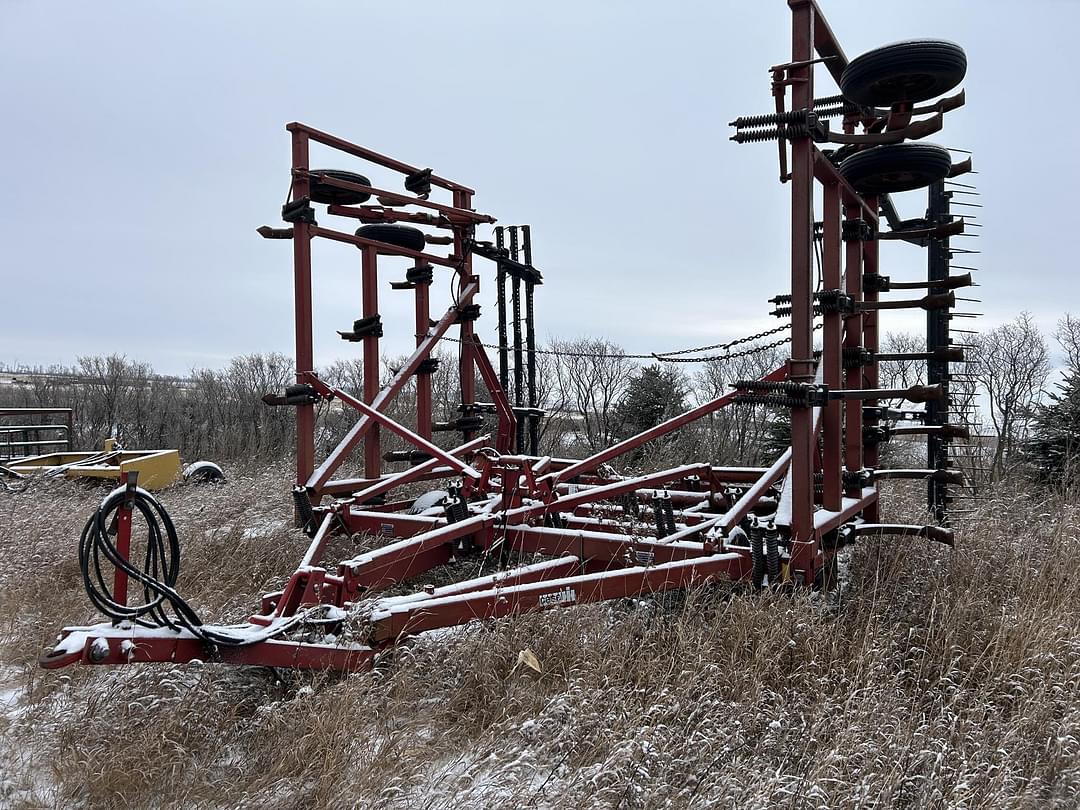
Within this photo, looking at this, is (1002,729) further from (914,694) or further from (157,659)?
(157,659)

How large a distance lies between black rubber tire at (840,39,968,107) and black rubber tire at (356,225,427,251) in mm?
4248

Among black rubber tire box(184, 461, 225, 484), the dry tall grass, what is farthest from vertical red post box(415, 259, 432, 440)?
black rubber tire box(184, 461, 225, 484)

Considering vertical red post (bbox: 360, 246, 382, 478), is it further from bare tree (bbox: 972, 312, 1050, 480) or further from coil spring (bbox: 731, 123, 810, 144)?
bare tree (bbox: 972, 312, 1050, 480)

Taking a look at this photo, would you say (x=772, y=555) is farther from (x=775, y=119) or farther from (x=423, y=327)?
(x=423, y=327)

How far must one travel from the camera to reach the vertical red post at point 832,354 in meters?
4.45

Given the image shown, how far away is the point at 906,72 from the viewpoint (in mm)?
3918

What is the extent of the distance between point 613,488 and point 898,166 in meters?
2.71

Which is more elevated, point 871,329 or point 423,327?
point 423,327

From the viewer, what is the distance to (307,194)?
19.5ft

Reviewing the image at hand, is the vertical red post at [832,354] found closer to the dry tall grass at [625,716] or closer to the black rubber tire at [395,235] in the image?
the dry tall grass at [625,716]

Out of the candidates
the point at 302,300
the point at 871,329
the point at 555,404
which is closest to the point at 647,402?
the point at 555,404

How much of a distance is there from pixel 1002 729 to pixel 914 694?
13.5 inches

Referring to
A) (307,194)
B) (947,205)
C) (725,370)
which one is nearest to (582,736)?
(307,194)

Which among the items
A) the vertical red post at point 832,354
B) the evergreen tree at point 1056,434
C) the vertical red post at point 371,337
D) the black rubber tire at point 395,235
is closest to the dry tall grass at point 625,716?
the vertical red post at point 832,354
